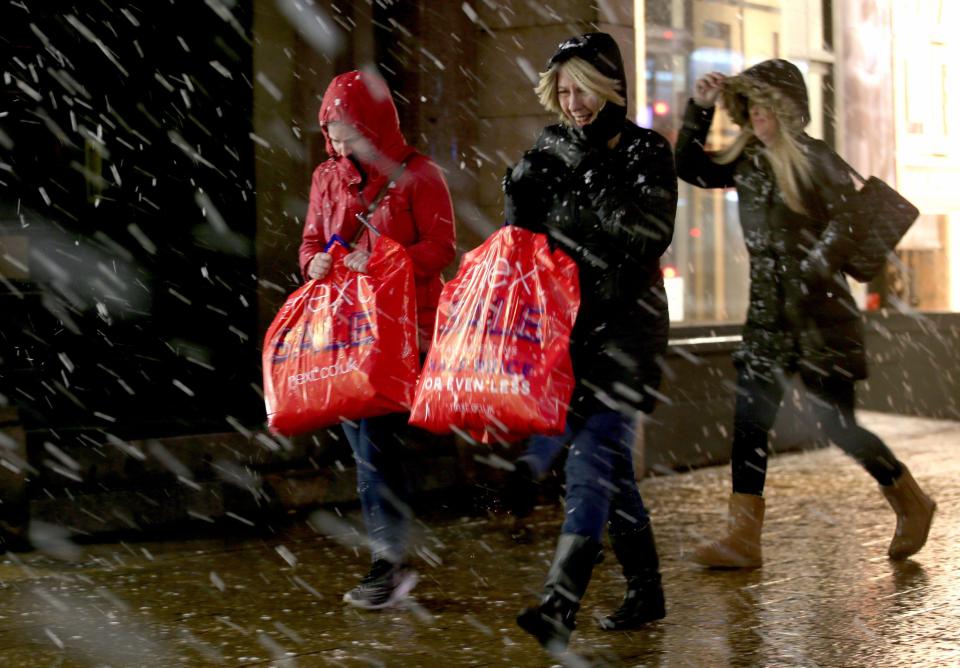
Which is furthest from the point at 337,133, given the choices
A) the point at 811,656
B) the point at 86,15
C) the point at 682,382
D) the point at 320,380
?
the point at 682,382

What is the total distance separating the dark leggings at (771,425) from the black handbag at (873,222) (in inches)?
19.5

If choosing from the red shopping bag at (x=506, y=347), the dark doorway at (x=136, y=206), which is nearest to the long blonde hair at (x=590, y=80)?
the red shopping bag at (x=506, y=347)

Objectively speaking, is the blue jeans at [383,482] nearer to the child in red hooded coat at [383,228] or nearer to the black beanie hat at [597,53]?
the child in red hooded coat at [383,228]

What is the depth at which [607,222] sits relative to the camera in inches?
171

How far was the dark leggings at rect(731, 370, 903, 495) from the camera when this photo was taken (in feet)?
18.4

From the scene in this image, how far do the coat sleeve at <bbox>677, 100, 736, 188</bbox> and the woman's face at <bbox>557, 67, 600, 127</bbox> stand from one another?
1.24 m

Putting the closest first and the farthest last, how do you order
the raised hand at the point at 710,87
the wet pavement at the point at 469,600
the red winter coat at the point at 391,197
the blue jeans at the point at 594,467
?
the blue jeans at the point at 594,467, the wet pavement at the point at 469,600, the red winter coat at the point at 391,197, the raised hand at the point at 710,87

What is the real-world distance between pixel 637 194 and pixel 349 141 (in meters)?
1.26

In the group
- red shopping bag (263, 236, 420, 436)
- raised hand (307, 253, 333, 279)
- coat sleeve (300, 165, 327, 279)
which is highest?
coat sleeve (300, 165, 327, 279)

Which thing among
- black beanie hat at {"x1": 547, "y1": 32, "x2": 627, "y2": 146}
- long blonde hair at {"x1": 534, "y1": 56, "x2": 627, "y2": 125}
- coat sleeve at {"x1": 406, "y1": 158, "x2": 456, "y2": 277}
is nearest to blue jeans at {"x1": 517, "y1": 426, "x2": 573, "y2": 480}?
coat sleeve at {"x1": 406, "y1": 158, "x2": 456, "y2": 277}

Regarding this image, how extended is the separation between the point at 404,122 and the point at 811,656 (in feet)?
14.5

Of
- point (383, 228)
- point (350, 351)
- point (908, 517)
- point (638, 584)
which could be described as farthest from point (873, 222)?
point (350, 351)

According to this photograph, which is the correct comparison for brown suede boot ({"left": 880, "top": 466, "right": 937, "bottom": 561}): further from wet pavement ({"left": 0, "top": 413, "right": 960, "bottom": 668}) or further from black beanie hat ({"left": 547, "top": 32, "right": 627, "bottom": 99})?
black beanie hat ({"left": 547, "top": 32, "right": 627, "bottom": 99})

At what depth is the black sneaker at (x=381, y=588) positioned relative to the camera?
498 centimetres
